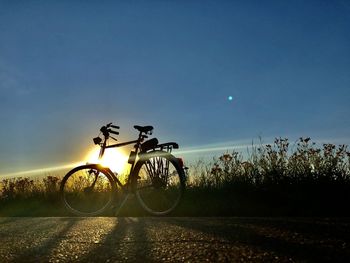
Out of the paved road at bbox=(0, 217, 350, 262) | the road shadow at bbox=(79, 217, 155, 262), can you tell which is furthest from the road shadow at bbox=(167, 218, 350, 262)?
the road shadow at bbox=(79, 217, 155, 262)

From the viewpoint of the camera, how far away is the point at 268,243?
→ 3.20 metres

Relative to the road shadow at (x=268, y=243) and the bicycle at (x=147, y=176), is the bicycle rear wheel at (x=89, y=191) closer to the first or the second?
the bicycle at (x=147, y=176)

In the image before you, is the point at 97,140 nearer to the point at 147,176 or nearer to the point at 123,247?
the point at 147,176

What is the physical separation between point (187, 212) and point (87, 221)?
8.59 ft

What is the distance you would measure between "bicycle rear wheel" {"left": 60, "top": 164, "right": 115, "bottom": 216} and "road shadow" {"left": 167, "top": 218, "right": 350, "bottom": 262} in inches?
135

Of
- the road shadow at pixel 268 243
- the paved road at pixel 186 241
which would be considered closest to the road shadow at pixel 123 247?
the paved road at pixel 186 241

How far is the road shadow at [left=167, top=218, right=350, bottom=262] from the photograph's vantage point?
2786 mm

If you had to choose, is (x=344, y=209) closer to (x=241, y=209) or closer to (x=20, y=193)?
(x=241, y=209)

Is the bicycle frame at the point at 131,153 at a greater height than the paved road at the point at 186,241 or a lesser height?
greater

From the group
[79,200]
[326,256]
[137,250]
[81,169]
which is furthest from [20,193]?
[326,256]

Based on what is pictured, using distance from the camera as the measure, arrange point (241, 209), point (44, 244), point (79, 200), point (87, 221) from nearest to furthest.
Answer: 1. point (44, 244)
2. point (87, 221)
3. point (241, 209)
4. point (79, 200)

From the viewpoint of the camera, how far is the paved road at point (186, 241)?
9.68 ft

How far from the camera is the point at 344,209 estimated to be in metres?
6.93

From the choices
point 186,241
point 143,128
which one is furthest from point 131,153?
point 186,241
